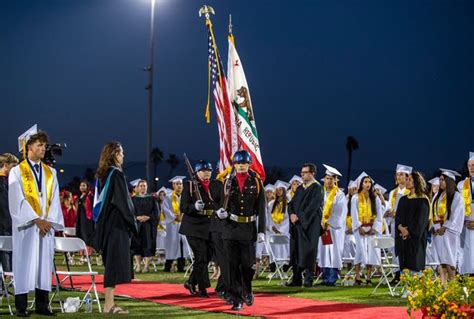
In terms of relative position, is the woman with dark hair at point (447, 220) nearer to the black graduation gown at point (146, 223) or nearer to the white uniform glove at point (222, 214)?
the white uniform glove at point (222, 214)

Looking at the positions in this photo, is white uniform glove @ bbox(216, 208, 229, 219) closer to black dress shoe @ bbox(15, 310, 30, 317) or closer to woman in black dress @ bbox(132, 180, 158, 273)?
black dress shoe @ bbox(15, 310, 30, 317)

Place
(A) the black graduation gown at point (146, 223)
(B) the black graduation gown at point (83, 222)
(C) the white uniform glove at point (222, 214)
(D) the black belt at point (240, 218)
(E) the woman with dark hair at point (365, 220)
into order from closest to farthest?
(C) the white uniform glove at point (222, 214) < (D) the black belt at point (240, 218) < (E) the woman with dark hair at point (365, 220) < (A) the black graduation gown at point (146, 223) < (B) the black graduation gown at point (83, 222)

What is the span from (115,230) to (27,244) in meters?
1.15

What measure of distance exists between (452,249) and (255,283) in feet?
14.3

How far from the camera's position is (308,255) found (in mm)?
17719

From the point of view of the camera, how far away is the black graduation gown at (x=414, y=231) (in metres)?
15.3

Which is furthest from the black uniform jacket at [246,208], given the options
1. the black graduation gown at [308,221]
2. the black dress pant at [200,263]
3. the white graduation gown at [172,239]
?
the white graduation gown at [172,239]

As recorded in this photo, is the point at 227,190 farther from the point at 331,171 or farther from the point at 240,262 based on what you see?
the point at 331,171

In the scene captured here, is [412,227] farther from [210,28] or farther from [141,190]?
[141,190]

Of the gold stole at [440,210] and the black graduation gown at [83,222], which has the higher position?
the black graduation gown at [83,222]

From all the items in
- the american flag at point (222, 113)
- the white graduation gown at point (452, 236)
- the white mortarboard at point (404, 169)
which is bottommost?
the white graduation gown at point (452, 236)

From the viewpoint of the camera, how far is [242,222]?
13.5 m

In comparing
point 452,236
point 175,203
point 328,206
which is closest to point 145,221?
point 175,203

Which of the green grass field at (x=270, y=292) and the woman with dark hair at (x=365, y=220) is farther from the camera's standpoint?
the woman with dark hair at (x=365, y=220)
